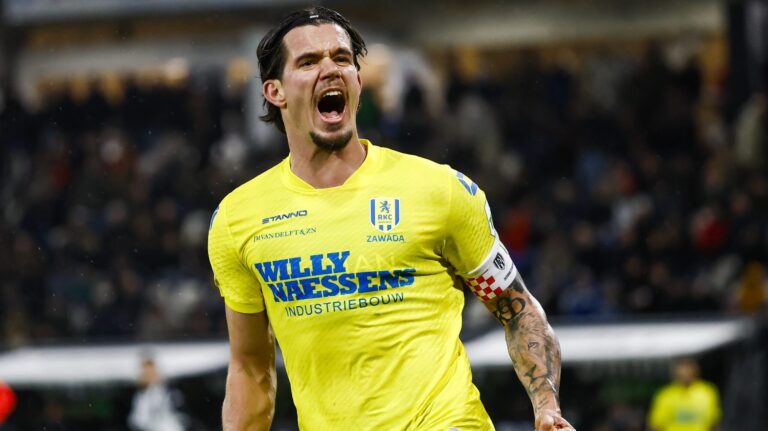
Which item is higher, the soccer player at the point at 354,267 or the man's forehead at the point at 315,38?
the man's forehead at the point at 315,38

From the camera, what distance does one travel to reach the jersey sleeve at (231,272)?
4684 mm

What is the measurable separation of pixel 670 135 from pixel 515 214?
7.67 ft

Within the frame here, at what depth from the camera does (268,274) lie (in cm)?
457

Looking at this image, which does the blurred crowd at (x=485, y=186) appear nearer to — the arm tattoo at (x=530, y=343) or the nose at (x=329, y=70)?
the arm tattoo at (x=530, y=343)

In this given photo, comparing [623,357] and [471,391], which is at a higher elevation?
A: [471,391]

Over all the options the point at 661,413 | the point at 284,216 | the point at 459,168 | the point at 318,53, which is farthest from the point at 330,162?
the point at 459,168

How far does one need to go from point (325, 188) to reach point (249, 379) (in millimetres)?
749

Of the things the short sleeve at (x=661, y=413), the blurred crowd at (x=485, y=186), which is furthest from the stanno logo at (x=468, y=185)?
the blurred crowd at (x=485, y=186)

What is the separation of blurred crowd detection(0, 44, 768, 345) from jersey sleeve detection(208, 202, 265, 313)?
37.4 feet

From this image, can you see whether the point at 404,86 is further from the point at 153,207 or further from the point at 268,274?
the point at 268,274

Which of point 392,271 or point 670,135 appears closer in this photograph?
point 392,271

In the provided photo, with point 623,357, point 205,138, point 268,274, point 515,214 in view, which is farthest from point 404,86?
point 268,274

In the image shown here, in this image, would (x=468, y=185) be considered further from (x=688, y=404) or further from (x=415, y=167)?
(x=688, y=404)

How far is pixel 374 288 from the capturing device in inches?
175
